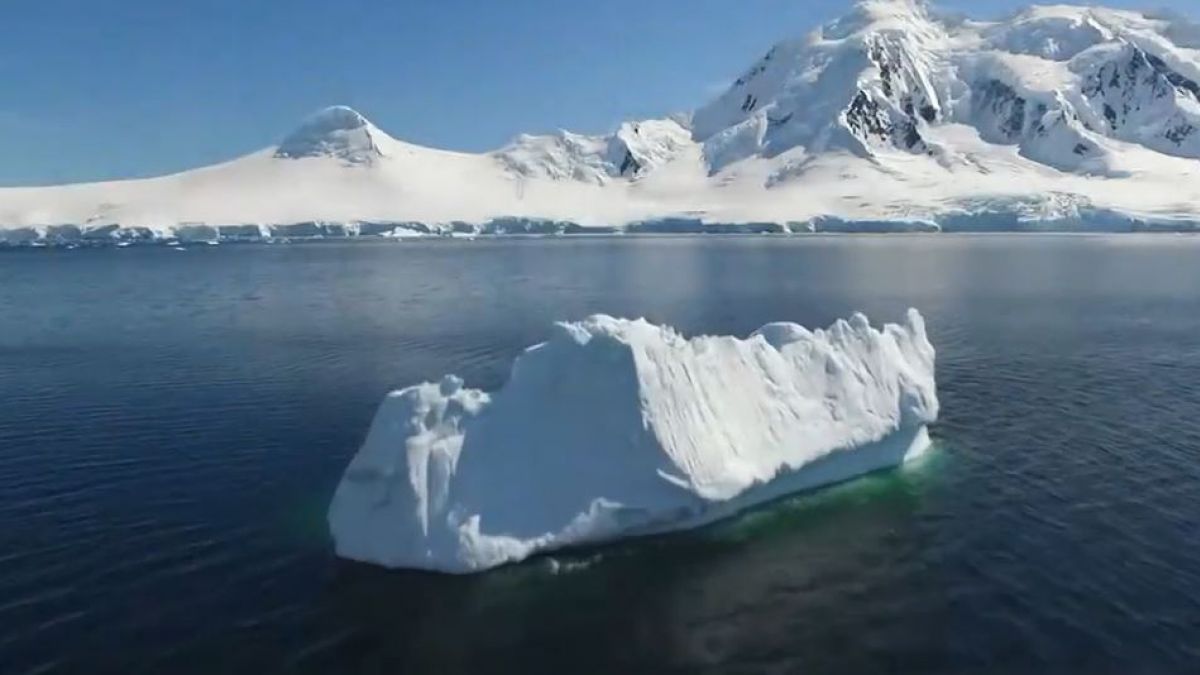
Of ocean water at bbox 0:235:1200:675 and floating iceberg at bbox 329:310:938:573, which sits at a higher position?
floating iceberg at bbox 329:310:938:573

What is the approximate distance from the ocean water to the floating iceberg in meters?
0.68

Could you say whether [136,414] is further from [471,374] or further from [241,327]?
[241,327]

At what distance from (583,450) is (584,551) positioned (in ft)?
7.25

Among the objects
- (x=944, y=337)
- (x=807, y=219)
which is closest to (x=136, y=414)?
(x=944, y=337)

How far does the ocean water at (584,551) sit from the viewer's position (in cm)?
1492

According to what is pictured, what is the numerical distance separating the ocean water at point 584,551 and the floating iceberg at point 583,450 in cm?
68

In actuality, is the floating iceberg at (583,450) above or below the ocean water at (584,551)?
above

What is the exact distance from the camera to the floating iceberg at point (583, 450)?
1814 centimetres

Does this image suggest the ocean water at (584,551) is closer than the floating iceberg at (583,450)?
Yes

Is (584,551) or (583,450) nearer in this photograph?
(584,551)

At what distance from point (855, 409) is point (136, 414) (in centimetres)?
2393

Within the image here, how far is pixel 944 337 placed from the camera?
46.3 m

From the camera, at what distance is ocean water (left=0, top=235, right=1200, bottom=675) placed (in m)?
14.9

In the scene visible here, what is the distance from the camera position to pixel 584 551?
726 inches
